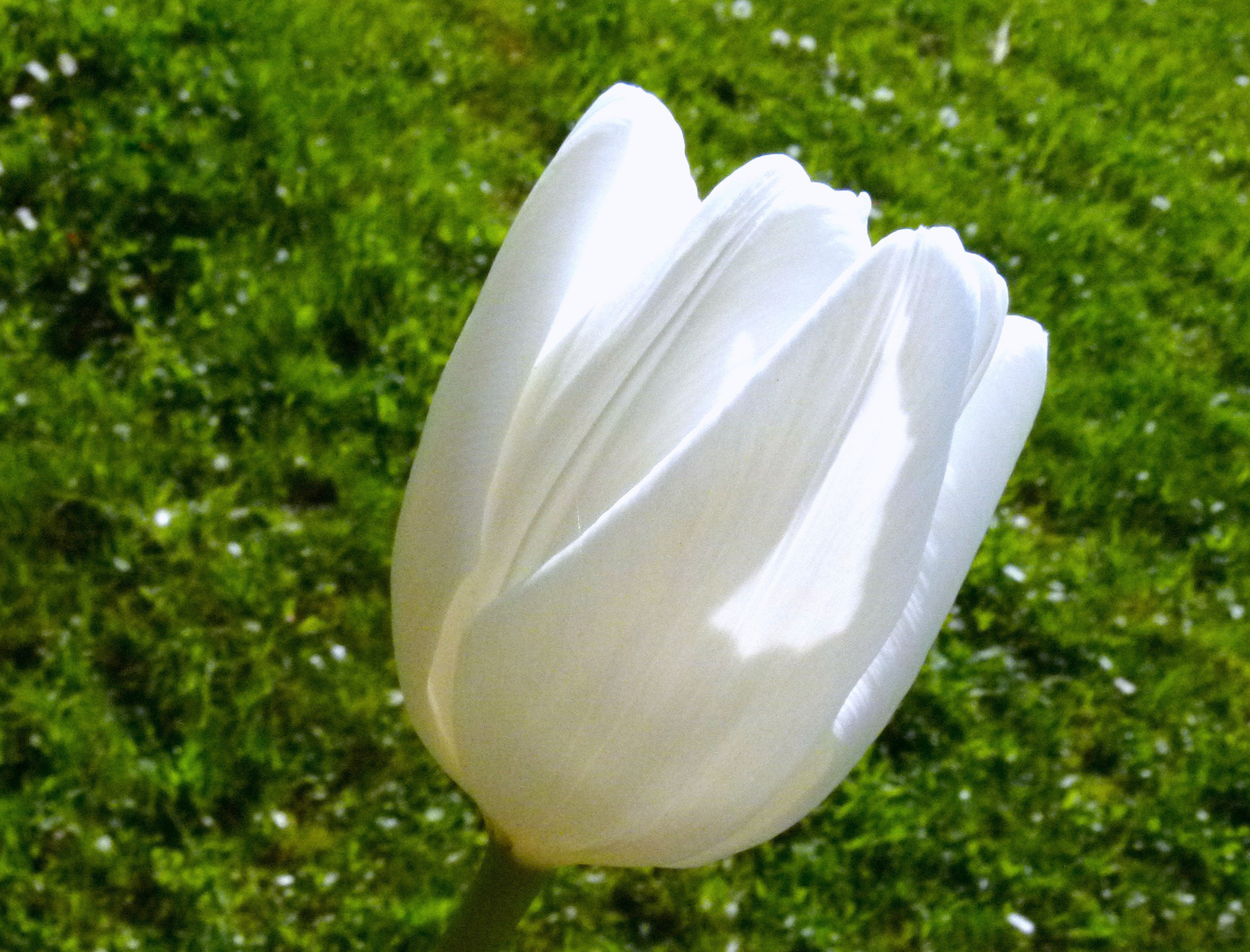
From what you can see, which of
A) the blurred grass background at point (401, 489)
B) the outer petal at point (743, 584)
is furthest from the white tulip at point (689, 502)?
the blurred grass background at point (401, 489)

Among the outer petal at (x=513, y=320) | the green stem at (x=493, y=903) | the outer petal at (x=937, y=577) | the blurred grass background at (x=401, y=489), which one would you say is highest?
the outer petal at (x=513, y=320)

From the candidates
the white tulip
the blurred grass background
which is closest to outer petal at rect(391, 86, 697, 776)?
the white tulip

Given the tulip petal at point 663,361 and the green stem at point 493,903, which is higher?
the tulip petal at point 663,361

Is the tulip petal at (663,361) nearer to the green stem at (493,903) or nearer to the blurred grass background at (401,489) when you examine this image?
the green stem at (493,903)

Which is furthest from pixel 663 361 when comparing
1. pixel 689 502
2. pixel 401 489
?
pixel 401 489

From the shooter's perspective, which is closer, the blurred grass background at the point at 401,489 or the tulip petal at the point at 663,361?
the tulip petal at the point at 663,361
